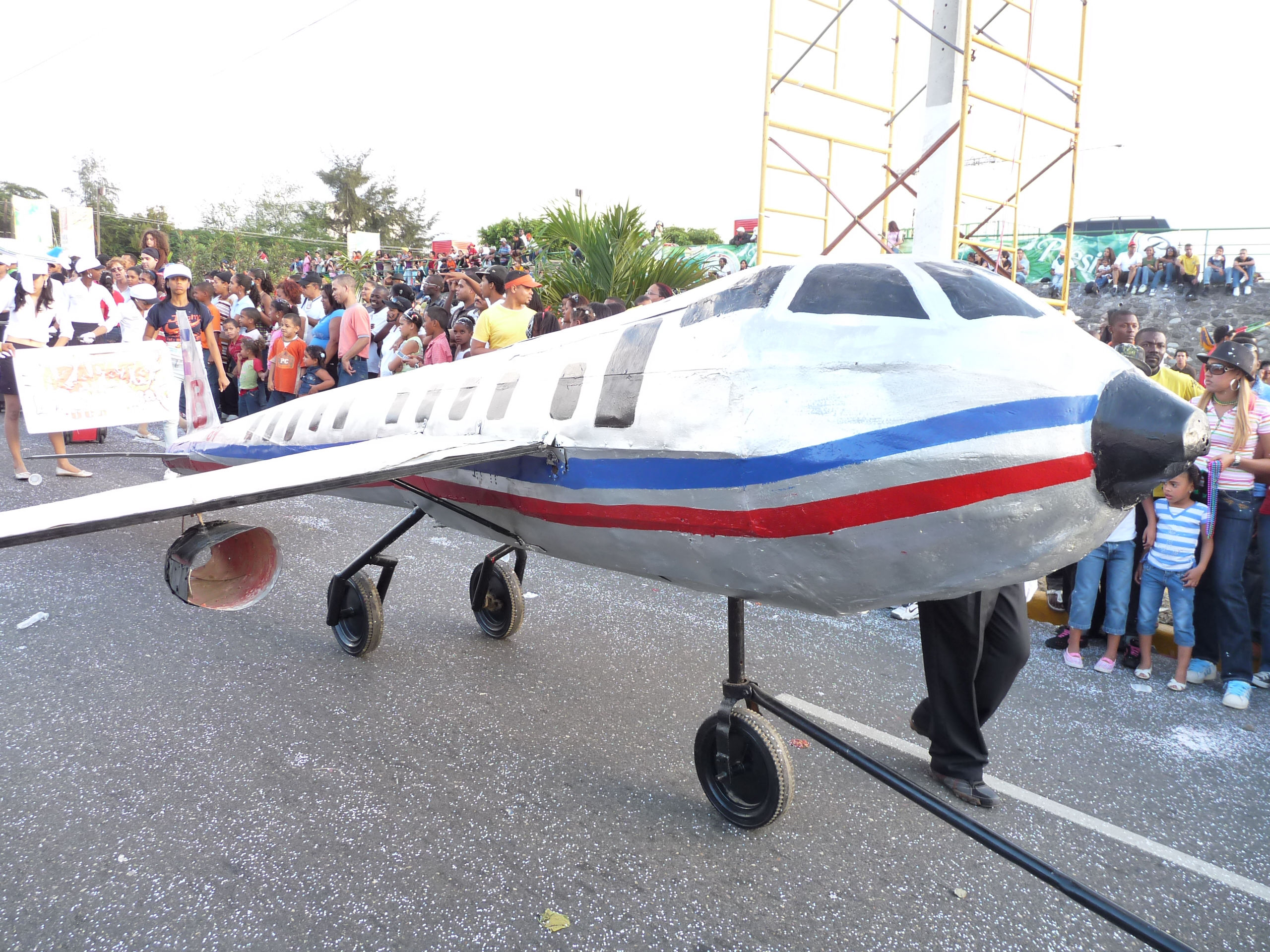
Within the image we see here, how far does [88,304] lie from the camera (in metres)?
10.0

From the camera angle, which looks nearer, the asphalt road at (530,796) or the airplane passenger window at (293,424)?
the asphalt road at (530,796)

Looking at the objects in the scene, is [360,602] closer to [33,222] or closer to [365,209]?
[33,222]

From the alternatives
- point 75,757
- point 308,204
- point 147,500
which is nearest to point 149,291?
point 75,757

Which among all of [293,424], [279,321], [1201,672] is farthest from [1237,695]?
[279,321]

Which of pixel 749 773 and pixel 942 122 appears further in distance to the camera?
pixel 942 122

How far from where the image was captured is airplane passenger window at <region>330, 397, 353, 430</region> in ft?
13.7

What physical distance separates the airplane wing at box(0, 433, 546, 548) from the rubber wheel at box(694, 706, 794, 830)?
4.23 feet

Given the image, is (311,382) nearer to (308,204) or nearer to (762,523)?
(762,523)

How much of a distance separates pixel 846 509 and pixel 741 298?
75 centimetres

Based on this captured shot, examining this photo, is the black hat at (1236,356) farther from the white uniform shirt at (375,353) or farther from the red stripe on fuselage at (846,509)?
the white uniform shirt at (375,353)

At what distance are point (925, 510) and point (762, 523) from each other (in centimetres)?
44

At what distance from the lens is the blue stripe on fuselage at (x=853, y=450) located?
6.46 ft

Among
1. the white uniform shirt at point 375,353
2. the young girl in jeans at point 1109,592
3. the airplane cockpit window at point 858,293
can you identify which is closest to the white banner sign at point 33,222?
the white uniform shirt at point 375,353

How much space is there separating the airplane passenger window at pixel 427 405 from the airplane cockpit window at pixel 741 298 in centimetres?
145
